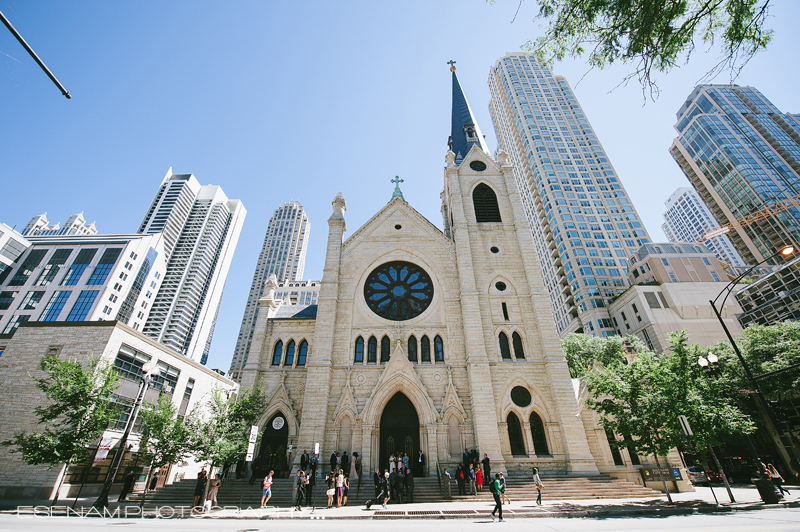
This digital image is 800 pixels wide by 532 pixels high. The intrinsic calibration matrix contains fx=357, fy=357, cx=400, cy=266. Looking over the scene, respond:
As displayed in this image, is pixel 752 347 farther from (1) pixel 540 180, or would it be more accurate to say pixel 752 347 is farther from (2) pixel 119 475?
(1) pixel 540 180

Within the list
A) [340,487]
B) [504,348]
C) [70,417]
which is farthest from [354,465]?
[70,417]

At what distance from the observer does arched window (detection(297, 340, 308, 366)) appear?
894 inches

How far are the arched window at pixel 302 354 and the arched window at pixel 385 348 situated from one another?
5.04 metres

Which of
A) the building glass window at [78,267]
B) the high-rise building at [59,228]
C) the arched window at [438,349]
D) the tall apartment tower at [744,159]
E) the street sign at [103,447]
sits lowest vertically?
the street sign at [103,447]

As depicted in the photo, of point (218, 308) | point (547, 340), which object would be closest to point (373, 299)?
point (547, 340)

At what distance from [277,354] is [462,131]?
1087 inches

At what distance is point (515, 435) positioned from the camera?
19797mm

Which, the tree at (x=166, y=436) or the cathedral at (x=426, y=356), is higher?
the cathedral at (x=426, y=356)

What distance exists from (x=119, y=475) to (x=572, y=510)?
24.2 metres

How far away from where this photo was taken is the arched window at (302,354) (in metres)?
22.7

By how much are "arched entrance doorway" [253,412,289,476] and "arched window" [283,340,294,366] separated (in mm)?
3066

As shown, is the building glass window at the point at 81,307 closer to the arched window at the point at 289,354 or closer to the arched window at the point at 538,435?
the arched window at the point at 289,354

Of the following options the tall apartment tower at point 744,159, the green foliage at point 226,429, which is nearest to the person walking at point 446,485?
the green foliage at point 226,429

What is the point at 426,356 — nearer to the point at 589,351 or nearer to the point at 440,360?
the point at 440,360
